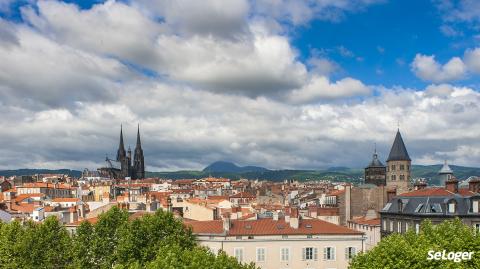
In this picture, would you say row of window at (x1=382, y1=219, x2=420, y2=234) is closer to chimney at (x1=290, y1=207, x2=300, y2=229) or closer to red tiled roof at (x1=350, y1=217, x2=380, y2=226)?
red tiled roof at (x1=350, y1=217, x2=380, y2=226)

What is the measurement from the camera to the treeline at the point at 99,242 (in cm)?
4638

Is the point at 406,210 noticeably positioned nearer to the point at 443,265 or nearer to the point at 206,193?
the point at 443,265

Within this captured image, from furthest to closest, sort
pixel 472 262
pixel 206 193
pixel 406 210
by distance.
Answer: pixel 206 193 < pixel 406 210 < pixel 472 262

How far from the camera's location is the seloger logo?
101ft

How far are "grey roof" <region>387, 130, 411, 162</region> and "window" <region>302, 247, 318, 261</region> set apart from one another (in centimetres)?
7403

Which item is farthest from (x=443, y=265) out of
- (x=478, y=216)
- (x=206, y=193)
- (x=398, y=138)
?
(x=206, y=193)

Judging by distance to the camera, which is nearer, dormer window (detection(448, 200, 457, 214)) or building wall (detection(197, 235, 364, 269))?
building wall (detection(197, 235, 364, 269))

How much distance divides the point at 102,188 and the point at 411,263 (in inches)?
5480

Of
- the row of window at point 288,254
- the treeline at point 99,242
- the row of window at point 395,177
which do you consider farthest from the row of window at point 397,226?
the row of window at point 395,177

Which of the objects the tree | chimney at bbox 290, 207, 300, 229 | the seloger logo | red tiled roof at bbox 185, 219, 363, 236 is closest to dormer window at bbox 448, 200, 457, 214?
red tiled roof at bbox 185, 219, 363, 236

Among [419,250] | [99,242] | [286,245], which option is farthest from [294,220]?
[419,250]

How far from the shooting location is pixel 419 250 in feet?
102

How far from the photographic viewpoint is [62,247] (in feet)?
160

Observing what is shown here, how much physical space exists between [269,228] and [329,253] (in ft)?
21.2
